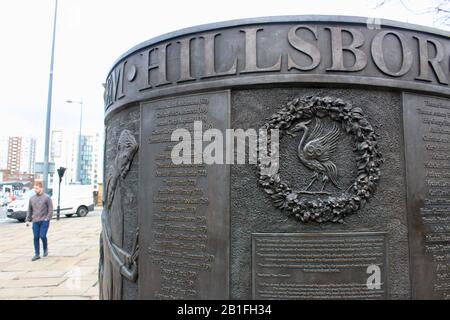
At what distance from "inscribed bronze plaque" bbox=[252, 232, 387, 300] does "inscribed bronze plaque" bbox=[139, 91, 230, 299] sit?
1.12 ft

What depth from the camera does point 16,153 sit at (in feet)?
372

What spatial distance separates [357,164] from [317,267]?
0.94 metres

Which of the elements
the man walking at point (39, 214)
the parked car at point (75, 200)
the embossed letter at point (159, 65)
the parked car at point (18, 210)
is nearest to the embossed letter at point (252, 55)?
the embossed letter at point (159, 65)

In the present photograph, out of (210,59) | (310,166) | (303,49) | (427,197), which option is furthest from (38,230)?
(427,197)

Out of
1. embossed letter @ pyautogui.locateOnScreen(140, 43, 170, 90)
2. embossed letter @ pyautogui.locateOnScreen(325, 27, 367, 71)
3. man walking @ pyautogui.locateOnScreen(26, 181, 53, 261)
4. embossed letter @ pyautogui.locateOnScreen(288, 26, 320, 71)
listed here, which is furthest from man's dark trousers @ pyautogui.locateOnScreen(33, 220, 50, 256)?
embossed letter @ pyautogui.locateOnScreen(325, 27, 367, 71)

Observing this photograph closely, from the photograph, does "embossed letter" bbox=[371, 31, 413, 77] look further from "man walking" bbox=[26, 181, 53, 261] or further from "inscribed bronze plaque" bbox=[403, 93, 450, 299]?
"man walking" bbox=[26, 181, 53, 261]

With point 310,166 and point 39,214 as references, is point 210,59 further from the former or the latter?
point 39,214

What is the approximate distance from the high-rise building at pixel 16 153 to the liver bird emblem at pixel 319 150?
10601 cm

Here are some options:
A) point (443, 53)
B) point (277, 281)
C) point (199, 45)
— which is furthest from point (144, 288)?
point (443, 53)

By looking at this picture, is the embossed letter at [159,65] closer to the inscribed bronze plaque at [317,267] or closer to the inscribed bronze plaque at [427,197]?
the inscribed bronze plaque at [317,267]

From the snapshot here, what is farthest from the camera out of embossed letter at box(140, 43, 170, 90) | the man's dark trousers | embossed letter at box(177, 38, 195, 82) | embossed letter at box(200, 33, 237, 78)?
the man's dark trousers

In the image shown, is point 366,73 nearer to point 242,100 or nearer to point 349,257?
point 242,100

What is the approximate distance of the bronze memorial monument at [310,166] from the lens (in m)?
2.96

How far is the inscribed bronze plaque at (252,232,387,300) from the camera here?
9.61ft
